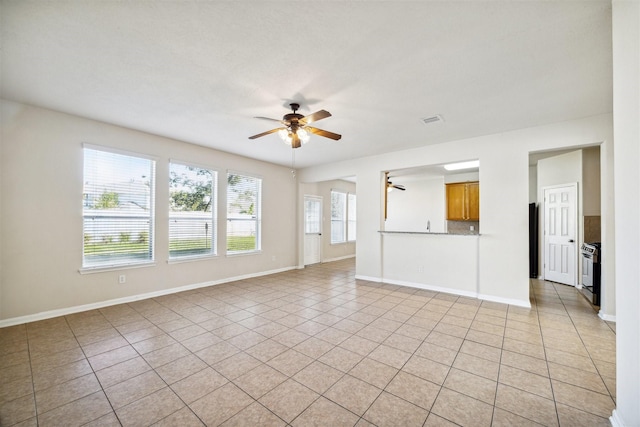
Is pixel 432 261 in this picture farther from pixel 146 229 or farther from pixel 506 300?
pixel 146 229

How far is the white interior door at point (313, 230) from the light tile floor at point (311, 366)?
3812 millimetres

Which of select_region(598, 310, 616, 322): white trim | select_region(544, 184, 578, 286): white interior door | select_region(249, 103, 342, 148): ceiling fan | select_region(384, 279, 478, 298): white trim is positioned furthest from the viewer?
select_region(544, 184, 578, 286): white interior door

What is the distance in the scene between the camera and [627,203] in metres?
1.48

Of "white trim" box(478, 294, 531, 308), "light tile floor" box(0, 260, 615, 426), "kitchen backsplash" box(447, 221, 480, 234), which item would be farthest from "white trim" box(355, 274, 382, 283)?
"kitchen backsplash" box(447, 221, 480, 234)

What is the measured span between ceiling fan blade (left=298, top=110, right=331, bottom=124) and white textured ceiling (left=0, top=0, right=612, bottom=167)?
27cm

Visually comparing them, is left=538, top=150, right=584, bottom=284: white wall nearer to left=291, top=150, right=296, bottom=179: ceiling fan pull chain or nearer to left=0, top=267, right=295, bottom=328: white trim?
left=291, top=150, right=296, bottom=179: ceiling fan pull chain

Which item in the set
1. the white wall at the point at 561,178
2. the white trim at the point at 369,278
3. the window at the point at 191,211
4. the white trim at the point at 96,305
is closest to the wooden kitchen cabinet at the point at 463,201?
the white wall at the point at 561,178

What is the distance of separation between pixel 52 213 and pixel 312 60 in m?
3.97

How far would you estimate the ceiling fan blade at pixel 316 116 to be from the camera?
263 centimetres

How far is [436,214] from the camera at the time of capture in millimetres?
7938

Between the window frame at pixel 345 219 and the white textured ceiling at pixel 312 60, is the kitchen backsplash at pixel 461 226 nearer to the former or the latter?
the window frame at pixel 345 219

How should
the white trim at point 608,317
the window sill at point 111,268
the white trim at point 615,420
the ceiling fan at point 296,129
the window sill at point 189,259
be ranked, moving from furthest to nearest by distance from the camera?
1. the window sill at point 189,259
2. the window sill at point 111,268
3. the white trim at point 608,317
4. the ceiling fan at point 296,129
5. the white trim at point 615,420

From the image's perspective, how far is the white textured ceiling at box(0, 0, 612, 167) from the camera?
5.90 ft

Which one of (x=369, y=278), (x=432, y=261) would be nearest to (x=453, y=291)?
(x=432, y=261)
